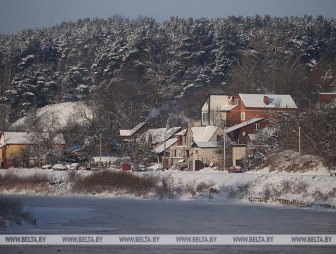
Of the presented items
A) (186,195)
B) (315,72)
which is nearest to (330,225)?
(186,195)

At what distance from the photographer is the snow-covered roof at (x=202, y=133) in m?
88.1

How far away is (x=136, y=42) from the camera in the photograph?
13250 centimetres

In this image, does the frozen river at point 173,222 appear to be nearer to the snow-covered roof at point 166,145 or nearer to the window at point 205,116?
the snow-covered roof at point 166,145

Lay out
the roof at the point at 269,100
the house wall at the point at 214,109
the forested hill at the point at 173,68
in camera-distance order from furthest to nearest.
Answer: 1. the forested hill at the point at 173,68
2. the house wall at the point at 214,109
3. the roof at the point at 269,100

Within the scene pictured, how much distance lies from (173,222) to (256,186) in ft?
68.7

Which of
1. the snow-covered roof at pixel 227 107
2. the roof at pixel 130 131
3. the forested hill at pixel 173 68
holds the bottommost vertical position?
the roof at pixel 130 131

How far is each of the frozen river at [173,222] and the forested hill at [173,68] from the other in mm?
59444

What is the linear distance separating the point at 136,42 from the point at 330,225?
3896 inches

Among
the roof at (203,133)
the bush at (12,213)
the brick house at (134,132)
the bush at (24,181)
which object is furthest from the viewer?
the brick house at (134,132)

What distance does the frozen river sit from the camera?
90.5 ft

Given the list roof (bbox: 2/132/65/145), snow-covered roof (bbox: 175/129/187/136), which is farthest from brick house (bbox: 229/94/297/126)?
roof (bbox: 2/132/65/145)

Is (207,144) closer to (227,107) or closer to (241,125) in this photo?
(241,125)

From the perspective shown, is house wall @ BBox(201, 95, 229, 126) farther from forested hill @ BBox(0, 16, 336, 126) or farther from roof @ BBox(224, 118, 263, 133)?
roof @ BBox(224, 118, 263, 133)

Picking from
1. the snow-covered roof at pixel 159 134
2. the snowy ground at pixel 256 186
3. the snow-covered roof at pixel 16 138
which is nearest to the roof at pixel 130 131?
the snow-covered roof at pixel 159 134
